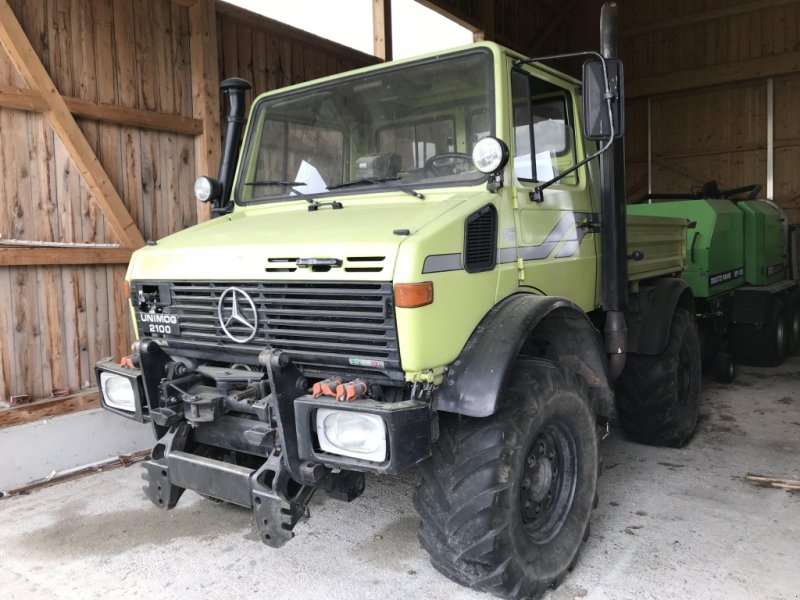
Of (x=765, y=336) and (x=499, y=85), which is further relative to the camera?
(x=765, y=336)

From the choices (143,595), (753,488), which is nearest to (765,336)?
(753,488)

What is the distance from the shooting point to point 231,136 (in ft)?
12.7

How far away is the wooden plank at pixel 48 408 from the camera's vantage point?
4500mm

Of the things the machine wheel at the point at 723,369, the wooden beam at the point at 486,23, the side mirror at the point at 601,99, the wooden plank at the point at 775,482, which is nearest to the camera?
the side mirror at the point at 601,99

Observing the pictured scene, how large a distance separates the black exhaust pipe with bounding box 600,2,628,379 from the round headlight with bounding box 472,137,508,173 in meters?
1.06

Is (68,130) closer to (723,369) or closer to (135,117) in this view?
(135,117)

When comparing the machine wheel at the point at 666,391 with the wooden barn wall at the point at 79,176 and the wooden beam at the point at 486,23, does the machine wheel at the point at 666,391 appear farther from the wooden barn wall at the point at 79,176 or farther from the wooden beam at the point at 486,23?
the wooden beam at the point at 486,23

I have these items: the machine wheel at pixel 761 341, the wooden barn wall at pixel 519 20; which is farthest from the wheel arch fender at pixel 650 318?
the wooden barn wall at pixel 519 20

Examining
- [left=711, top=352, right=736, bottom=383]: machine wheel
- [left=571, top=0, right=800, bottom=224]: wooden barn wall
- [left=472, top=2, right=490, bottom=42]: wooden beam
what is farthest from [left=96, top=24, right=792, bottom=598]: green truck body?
[left=571, top=0, right=800, bottom=224]: wooden barn wall

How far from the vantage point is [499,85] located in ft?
10.0

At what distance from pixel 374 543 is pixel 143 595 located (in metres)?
1.15

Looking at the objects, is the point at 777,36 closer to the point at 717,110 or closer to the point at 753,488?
the point at 717,110

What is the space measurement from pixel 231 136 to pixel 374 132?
0.96 metres

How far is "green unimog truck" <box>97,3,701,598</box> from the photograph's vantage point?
8.26 ft
